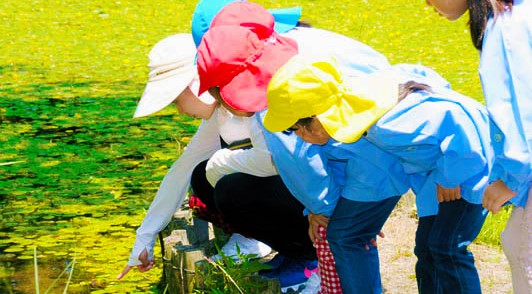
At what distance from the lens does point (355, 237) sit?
283cm

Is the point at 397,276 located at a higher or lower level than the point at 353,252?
lower

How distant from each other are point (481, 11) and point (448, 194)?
1.65 ft

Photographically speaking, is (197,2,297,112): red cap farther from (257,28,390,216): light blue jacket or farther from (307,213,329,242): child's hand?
(307,213,329,242): child's hand

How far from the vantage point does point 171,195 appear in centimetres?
337

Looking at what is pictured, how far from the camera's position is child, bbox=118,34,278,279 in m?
3.12

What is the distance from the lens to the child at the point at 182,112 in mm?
3119

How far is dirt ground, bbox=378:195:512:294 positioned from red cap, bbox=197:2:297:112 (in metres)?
0.90

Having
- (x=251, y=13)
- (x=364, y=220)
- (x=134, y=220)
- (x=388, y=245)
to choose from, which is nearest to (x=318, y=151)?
(x=364, y=220)

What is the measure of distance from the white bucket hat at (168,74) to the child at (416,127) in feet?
Answer: 1.74

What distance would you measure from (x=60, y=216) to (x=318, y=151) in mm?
1791

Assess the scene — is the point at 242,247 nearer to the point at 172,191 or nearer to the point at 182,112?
the point at 172,191

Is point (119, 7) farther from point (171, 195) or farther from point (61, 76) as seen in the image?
point (171, 195)

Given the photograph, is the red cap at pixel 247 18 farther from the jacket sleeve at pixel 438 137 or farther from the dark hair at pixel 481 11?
the dark hair at pixel 481 11

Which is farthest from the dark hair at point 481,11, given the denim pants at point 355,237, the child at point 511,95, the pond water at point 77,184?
the pond water at point 77,184
